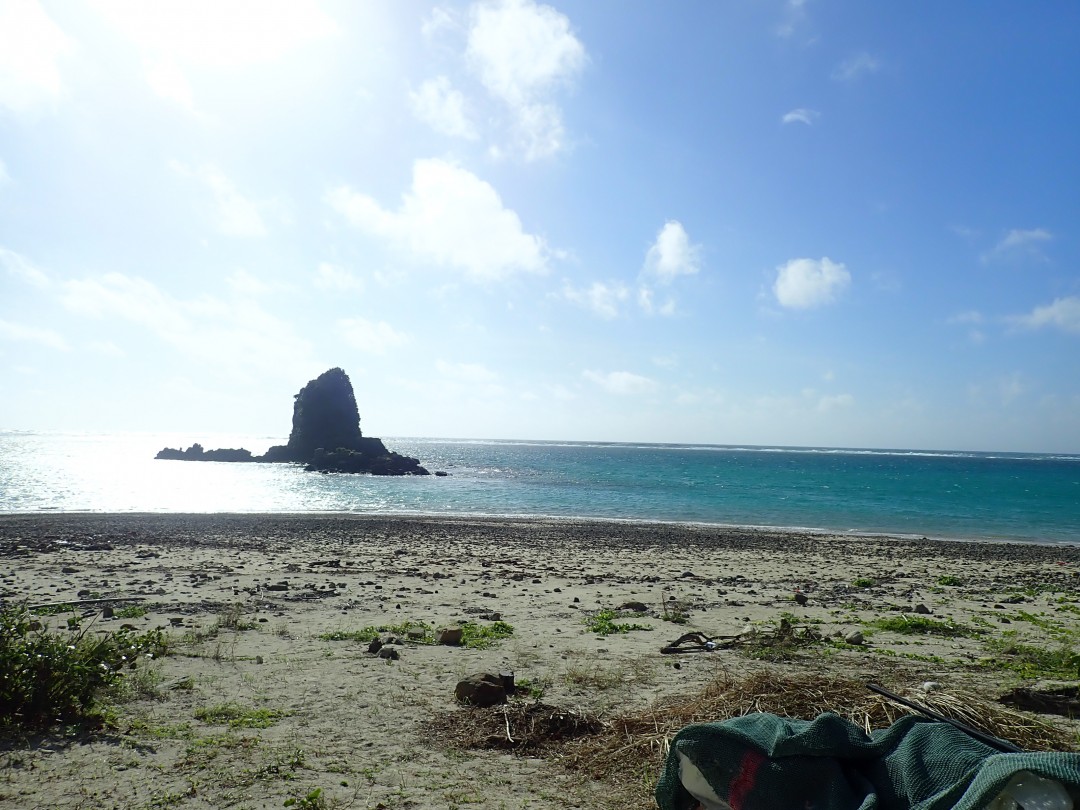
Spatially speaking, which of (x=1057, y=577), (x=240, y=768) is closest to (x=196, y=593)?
(x=240, y=768)

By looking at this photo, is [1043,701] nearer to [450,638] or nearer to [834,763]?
[834,763]

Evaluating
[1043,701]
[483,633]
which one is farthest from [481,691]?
[1043,701]

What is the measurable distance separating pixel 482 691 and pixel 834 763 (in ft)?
14.2

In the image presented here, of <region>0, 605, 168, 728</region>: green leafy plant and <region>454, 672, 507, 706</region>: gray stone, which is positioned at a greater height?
<region>0, 605, 168, 728</region>: green leafy plant

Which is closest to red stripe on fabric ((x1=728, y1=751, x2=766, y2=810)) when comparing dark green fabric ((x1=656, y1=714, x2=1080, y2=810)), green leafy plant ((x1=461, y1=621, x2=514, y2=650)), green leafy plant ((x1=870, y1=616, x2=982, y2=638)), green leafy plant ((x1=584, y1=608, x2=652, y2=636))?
dark green fabric ((x1=656, y1=714, x2=1080, y2=810))

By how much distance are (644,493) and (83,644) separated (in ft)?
162

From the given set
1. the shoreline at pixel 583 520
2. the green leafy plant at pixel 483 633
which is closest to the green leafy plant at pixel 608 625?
the green leafy plant at pixel 483 633

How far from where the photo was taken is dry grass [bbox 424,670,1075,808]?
5.36 metres

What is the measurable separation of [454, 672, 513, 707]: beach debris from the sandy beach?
0.20 m

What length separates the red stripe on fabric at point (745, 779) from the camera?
3.91 metres

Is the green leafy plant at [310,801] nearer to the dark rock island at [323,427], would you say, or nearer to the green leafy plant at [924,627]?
the green leafy plant at [924,627]

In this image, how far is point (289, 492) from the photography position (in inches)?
2084

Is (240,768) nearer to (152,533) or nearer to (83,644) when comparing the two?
(83,644)

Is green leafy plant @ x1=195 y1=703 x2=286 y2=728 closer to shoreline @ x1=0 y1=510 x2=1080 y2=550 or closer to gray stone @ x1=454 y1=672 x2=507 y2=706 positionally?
gray stone @ x1=454 y1=672 x2=507 y2=706
